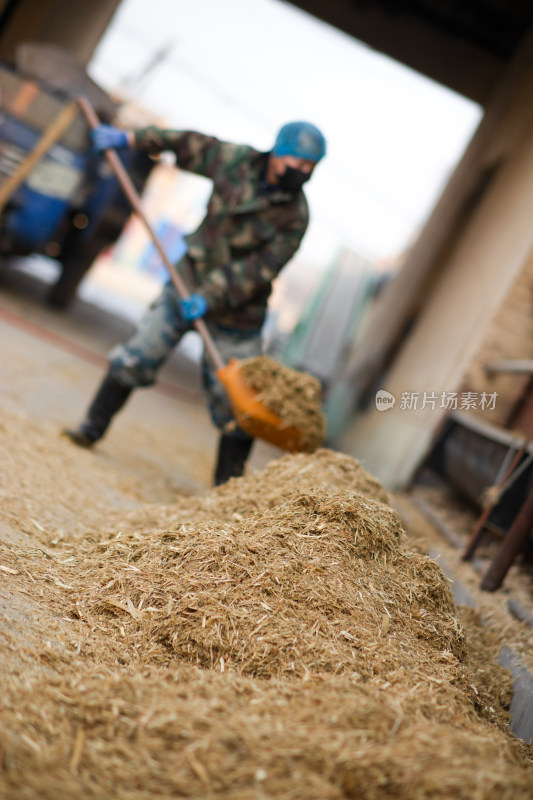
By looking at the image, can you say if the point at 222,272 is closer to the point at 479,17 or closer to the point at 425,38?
the point at 479,17

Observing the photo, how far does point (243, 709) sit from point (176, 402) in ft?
20.1

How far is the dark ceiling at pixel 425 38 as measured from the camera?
980 cm

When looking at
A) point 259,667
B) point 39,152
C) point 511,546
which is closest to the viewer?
point 259,667

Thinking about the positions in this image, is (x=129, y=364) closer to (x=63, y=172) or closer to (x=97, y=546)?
(x=97, y=546)

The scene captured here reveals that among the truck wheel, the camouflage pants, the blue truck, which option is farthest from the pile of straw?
the truck wheel

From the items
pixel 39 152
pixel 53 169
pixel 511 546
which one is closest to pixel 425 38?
pixel 53 169

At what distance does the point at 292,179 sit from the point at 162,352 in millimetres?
1151

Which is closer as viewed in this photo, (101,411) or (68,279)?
(101,411)

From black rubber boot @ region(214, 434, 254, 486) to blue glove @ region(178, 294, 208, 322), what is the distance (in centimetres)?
67

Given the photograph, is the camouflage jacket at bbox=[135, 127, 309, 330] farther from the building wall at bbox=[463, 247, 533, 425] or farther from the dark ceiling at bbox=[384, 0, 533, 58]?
the dark ceiling at bbox=[384, 0, 533, 58]

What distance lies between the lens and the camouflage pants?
4.24 meters

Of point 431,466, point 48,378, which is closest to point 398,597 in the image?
point 431,466

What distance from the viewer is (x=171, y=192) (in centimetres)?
3684

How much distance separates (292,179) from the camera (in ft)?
13.5
